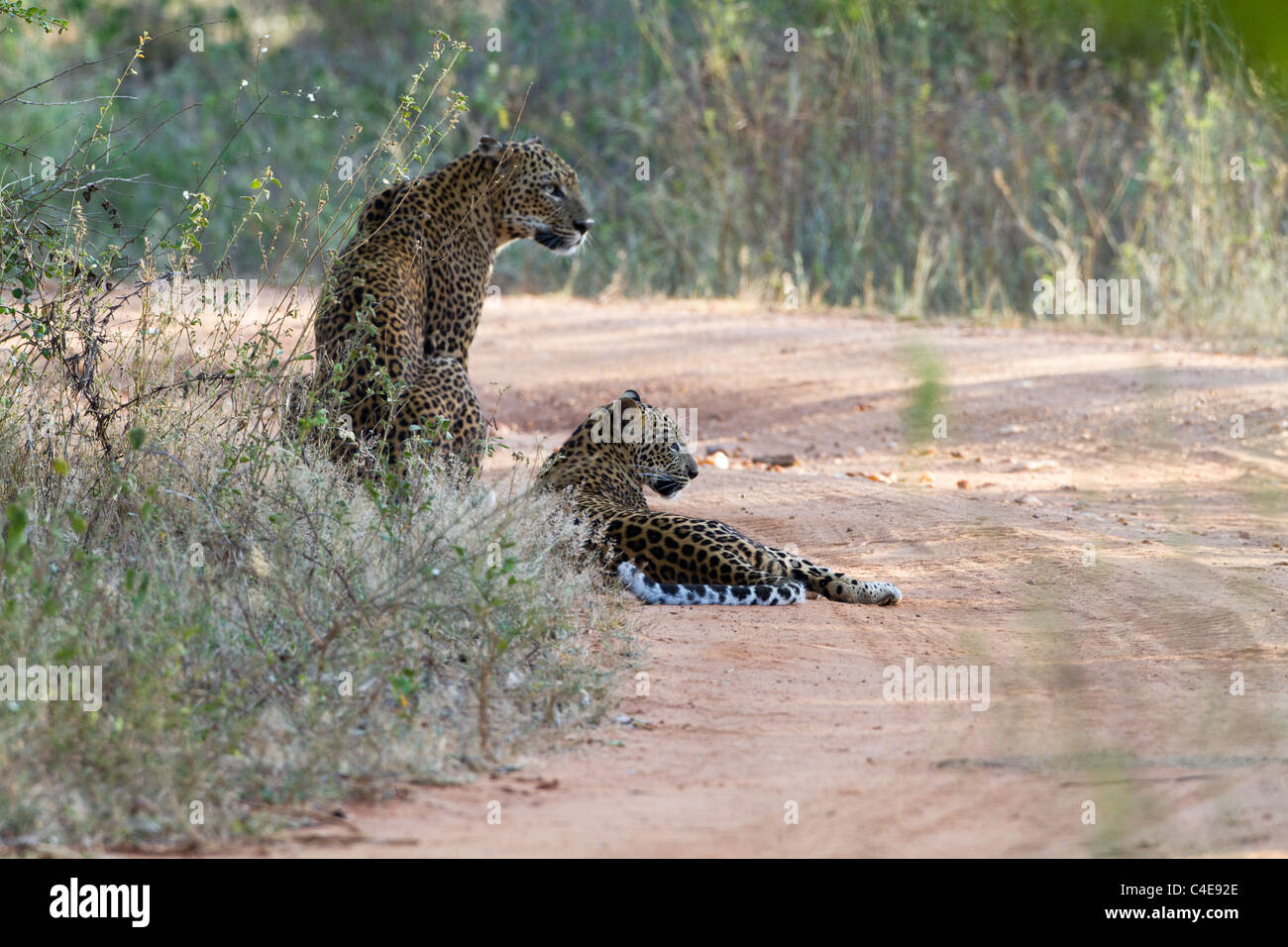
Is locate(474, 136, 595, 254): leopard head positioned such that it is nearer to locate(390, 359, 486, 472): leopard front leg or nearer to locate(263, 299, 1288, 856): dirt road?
locate(390, 359, 486, 472): leopard front leg

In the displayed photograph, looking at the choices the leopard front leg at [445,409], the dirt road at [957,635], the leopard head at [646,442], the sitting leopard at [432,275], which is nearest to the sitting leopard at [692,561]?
the dirt road at [957,635]

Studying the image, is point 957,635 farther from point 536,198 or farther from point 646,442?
point 536,198

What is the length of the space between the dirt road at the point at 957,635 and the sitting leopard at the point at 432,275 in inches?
31.1

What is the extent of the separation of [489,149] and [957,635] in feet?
13.2

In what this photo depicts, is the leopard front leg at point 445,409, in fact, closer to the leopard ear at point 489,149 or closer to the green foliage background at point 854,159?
the leopard ear at point 489,149

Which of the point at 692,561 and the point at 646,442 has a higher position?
the point at 646,442

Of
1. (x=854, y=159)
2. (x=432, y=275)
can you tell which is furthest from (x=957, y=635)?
(x=854, y=159)

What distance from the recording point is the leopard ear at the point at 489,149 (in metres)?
8.32

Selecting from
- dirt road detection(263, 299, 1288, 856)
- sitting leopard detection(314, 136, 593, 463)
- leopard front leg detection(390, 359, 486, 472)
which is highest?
sitting leopard detection(314, 136, 593, 463)

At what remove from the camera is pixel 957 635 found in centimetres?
601

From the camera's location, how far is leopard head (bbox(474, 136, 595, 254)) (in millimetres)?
8453

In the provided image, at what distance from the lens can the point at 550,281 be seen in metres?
18.7

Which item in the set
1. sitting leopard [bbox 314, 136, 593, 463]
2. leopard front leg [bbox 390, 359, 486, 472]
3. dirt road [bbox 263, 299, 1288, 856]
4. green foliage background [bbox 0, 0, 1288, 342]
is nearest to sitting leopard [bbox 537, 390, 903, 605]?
dirt road [bbox 263, 299, 1288, 856]
